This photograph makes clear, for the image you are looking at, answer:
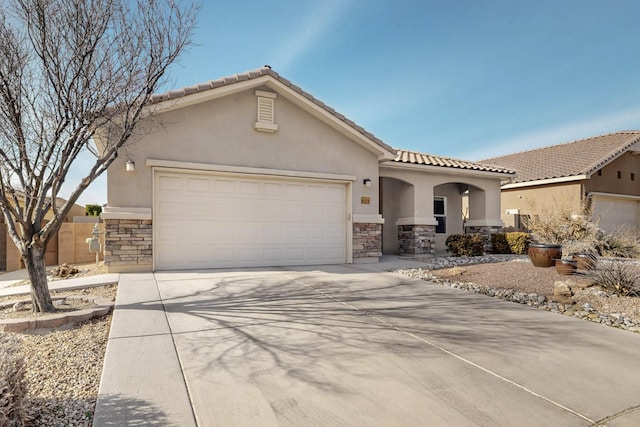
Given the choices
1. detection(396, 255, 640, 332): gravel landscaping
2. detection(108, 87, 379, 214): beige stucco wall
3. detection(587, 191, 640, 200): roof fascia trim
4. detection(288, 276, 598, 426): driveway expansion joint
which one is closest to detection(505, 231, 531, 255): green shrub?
detection(396, 255, 640, 332): gravel landscaping

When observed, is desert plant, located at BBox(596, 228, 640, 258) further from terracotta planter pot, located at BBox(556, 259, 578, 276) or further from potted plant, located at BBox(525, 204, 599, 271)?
terracotta planter pot, located at BBox(556, 259, 578, 276)

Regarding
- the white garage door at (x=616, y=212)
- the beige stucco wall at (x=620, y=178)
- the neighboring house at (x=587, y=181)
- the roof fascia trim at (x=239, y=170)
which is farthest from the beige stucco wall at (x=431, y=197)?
the white garage door at (x=616, y=212)

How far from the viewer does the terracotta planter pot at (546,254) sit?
8656 millimetres

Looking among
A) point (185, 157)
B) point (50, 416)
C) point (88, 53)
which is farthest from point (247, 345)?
point (185, 157)

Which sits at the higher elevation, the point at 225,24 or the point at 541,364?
the point at 225,24

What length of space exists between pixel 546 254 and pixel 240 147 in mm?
8569

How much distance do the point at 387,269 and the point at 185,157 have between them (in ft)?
20.5

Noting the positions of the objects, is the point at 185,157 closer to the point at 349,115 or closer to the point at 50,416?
the point at 349,115

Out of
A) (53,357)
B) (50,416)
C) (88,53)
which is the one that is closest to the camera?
(50,416)

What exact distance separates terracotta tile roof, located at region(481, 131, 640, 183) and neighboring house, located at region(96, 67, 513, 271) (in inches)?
389

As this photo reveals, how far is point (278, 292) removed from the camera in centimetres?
642

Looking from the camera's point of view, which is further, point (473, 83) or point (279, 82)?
point (473, 83)

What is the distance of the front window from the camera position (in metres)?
14.6

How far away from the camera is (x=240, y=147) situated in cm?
925
